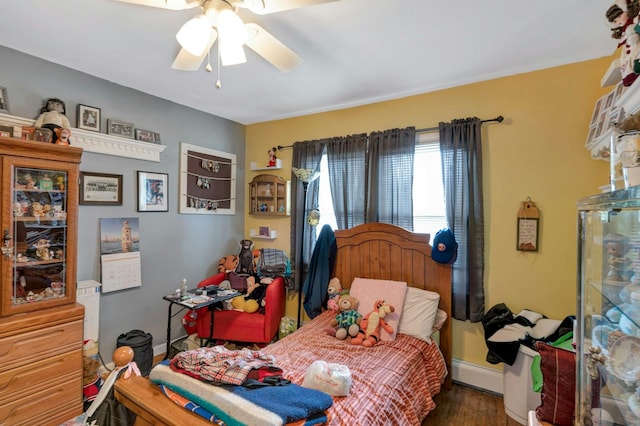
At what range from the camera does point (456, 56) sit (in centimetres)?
214

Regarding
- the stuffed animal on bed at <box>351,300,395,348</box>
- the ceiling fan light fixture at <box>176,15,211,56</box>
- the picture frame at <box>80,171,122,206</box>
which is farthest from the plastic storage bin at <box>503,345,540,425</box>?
the picture frame at <box>80,171,122,206</box>

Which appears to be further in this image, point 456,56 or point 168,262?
point 168,262

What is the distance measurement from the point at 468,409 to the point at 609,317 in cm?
162

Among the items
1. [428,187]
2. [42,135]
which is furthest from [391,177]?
[42,135]

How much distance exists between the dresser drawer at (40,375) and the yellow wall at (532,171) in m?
2.97

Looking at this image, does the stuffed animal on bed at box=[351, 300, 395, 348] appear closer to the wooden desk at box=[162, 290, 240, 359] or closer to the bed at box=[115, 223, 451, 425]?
the bed at box=[115, 223, 451, 425]

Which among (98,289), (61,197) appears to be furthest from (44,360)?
(61,197)

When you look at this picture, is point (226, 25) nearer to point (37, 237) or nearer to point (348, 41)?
point (348, 41)

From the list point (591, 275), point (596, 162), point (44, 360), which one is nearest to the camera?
point (591, 275)

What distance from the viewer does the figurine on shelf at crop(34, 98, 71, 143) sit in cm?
215

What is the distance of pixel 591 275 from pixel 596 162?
5.02 ft

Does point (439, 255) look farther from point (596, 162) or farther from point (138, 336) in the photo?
point (138, 336)

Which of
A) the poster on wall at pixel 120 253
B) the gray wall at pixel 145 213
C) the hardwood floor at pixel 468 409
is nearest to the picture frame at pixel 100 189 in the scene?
the gray wall at pixel 145 213

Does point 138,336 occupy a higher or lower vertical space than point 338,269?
→ lower
